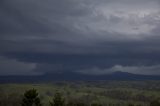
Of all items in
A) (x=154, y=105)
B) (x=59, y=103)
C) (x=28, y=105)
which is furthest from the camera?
(x=154, y=105)

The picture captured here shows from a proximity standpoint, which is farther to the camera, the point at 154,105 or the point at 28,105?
the point at 154,105

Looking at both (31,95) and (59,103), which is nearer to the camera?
(31,95)

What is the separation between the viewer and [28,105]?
3971 inches

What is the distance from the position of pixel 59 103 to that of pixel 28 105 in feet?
41.4

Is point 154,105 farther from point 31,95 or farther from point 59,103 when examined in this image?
point 31,95

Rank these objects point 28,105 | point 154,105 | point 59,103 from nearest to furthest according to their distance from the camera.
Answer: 1. point 28,105
2. point 59,103
3. point 154,105

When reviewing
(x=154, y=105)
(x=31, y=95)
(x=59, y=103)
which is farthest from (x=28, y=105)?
(x=154, y=105)

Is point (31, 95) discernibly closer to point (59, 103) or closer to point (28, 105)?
point (28, 105)

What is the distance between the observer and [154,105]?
565ft

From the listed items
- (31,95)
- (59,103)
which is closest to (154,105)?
(59,103)

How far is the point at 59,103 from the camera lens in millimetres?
109438

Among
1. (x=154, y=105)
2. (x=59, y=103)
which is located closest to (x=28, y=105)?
(x=59, y=103)

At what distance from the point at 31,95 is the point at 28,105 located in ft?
10.7

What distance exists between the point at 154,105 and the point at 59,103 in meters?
79.3
